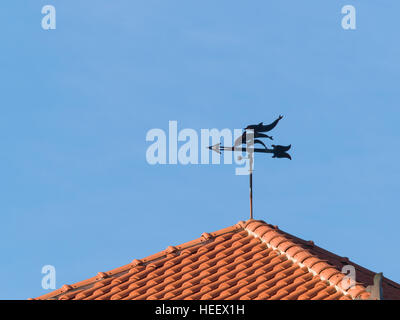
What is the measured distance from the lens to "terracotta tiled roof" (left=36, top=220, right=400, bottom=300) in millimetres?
19234

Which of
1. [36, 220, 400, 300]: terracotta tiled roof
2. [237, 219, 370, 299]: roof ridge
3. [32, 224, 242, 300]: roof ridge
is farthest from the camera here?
[32, 224, 242, 300]: roof ridge

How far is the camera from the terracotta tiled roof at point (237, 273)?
63.1ft

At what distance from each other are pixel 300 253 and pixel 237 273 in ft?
4.23

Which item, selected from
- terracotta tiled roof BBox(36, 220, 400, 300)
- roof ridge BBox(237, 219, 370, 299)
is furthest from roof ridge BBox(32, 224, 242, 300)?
roof ridge BBox(237, 219, 370, 299)

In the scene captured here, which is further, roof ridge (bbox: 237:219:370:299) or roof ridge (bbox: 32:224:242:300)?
roof ridge (bbox: 32:224:242:300)

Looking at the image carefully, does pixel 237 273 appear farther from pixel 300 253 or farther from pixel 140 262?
pixel 140 262

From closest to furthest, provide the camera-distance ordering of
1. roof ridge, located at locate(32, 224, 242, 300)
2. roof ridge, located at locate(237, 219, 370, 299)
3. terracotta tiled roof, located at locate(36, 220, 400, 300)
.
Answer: roof ridge, located at locate(237, 219, 370, 299), terracotta tiled roof, located at locate(36, 220, 400, 300), roof ridge, located at locate(32, 224, 242, 300)

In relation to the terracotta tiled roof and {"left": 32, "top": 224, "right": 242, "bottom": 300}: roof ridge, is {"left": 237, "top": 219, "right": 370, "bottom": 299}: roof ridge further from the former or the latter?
{"left": 32, "top": 224, "right": 242, "bottom": 300}: roof ridge

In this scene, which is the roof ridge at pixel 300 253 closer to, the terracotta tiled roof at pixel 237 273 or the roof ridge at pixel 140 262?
the terracotta tiled roof at pixel 237 273

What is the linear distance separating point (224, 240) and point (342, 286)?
359 centimetres
